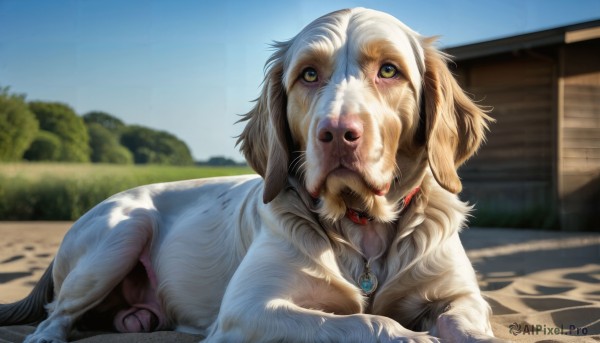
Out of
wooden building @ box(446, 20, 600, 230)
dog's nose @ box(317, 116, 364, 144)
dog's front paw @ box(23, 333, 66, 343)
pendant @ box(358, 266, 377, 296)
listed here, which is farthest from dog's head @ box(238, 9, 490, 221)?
wooden building @ box(446, 20, 600, 230)

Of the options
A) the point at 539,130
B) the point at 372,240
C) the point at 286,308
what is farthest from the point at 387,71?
the point at 539,130

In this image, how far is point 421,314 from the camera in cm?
287

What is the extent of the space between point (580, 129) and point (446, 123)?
37.2 feet

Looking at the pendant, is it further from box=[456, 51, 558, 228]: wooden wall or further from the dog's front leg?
box=[456, 51, 558, 228]: wooden wall

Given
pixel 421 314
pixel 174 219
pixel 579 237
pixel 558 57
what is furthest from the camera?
pixel 558 57

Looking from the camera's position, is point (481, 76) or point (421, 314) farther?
point (481, 76)

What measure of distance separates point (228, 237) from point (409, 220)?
1.24 meters

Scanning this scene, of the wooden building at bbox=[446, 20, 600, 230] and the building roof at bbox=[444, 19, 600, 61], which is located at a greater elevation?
the building roof at bbox=[444, 19, 600, 61]

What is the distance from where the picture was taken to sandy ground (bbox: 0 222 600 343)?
3570mm

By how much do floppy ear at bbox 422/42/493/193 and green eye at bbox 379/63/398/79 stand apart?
27 centimetres

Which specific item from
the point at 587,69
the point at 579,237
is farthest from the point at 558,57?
the point at 579,237

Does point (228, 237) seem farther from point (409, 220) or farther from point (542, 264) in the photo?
point (542, 264)

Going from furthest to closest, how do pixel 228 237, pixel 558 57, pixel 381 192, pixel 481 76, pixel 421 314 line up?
pixel 481 76, pixel 558 57, pixel 228 237, pixel 421 314, pixel 381 192

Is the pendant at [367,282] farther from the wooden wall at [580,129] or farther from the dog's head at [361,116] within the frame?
the wooden wall at [580,129]
